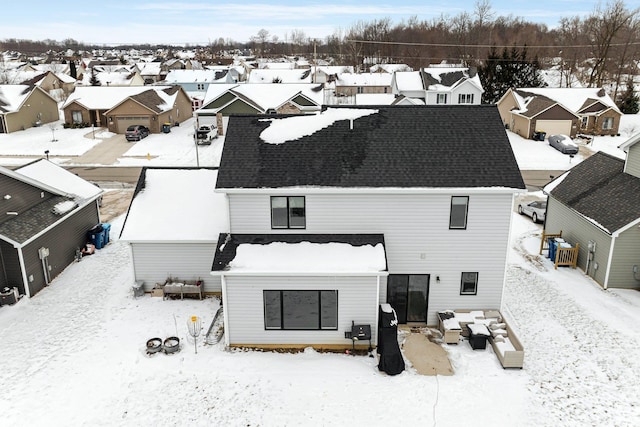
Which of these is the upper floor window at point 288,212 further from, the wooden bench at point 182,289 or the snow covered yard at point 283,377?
the wooden bench at point 182,289

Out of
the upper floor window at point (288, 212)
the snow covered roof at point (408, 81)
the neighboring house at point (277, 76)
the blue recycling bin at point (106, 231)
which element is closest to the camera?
the upper floor window at point (288, 212)

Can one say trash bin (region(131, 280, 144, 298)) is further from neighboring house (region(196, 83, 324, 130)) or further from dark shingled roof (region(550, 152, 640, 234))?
neighboring house (region(196, 83, 324, 130))

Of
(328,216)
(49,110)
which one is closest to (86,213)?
(328,216)

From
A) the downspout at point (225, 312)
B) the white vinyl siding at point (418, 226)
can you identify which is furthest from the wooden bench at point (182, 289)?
the white vinyl siding at point (418, 226)

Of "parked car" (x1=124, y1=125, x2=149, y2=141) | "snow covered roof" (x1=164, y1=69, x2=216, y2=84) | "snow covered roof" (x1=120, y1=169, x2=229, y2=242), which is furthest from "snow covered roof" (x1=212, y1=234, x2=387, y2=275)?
"snow covered roof" (x1=164, y1=69, x2=216, y2=84)

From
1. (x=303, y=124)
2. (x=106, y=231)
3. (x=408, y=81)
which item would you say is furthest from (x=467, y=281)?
(x=408, y=81)

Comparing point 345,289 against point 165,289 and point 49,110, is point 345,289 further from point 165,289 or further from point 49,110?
point 49,110
